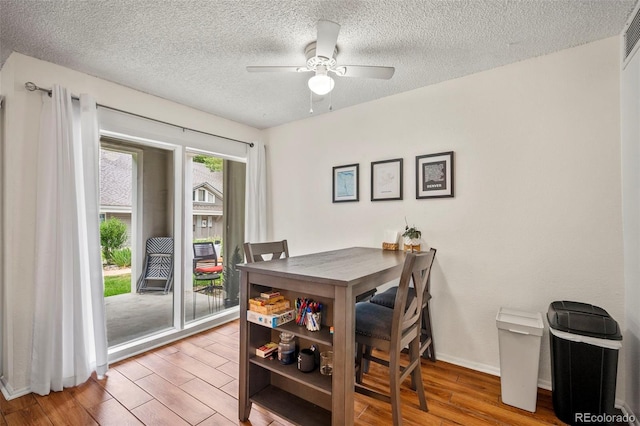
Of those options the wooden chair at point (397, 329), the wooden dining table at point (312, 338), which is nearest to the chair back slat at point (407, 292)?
the wooden chair at point (397, 329)

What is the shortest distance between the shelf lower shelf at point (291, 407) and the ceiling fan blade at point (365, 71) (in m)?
2.14

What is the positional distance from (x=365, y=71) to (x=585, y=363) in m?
2.24

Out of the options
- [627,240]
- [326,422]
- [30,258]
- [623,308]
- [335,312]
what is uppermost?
[627,240]

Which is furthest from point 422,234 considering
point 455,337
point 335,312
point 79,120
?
point 79,120

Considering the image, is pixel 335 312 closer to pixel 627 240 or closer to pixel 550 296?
pixel 550 296

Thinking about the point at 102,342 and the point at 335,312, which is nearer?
the point at 335,312

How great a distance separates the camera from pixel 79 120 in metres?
2.32

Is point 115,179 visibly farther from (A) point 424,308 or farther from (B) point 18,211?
(A) point 424,308

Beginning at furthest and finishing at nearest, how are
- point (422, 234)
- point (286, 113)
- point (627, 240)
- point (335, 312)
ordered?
point (286, 113), point (422, 234), point (627, 240), point (335, 312)

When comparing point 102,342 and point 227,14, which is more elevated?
point 227,14

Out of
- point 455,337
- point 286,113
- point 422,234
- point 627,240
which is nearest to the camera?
point 627,240

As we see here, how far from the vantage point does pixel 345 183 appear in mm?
3250

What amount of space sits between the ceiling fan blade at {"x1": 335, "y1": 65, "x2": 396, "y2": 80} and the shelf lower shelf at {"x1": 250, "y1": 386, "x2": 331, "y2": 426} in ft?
7.01

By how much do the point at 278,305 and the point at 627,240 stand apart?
2241 mm
